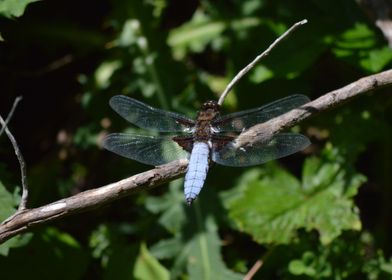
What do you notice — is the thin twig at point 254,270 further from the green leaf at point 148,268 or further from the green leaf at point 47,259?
the green leaf at point 47,259

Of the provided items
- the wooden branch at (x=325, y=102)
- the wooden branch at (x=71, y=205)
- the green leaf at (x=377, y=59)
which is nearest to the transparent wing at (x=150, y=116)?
the wooden branch at (x=325, y=102)

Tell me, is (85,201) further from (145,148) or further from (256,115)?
(256,115)

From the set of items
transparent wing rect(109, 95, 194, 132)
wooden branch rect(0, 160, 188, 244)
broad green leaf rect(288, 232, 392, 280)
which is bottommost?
→ broad green leaf rect(288, 232, 392, 280)

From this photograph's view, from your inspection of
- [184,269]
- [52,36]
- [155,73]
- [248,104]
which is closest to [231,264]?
[184,269]

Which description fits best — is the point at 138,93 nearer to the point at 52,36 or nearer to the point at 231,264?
the point at 52,36

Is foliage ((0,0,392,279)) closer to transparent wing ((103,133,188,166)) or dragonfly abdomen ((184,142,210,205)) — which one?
transparent wing ((103,133,188,166))

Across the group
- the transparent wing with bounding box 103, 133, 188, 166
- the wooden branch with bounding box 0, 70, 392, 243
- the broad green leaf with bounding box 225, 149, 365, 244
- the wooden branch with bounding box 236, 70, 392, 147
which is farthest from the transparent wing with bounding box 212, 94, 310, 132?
the broad green leaf with bounding box 225, 149, 365, 244

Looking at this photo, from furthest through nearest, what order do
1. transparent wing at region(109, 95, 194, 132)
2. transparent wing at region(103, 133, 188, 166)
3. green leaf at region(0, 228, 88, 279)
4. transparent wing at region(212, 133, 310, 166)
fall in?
green leaf at region(0, 228, 88, 279) < transparent wing at region(109, 95, 194, 132) < transparent wing at region(103, 133, 188, 166) < transparent wing at region(212, 133, 310, 166)
